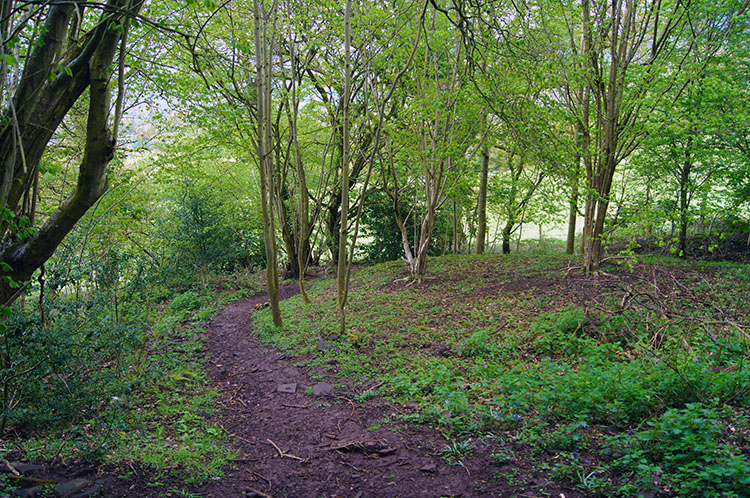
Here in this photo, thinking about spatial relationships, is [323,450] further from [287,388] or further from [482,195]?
[482,195]

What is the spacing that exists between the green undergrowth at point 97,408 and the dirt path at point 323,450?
28 centimetres

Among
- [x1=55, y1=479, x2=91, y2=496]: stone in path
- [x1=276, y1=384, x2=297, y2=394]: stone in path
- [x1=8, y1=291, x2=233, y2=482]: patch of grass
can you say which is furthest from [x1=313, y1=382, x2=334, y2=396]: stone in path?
[x1=55, y1=479, x2=91, y2=496]: stone in path

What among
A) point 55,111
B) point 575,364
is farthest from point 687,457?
point 55,111

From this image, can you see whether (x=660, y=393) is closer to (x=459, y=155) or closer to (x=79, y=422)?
(x=79, y=422)

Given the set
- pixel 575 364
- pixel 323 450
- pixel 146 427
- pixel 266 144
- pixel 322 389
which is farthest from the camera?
pixel 266 144

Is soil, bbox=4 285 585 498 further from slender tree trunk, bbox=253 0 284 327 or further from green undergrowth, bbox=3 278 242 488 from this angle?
slender tree trunk, bbox=253 0 284 327

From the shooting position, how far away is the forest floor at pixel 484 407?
2.78 metres

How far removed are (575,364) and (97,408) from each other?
15.1 ft

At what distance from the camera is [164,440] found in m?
3.67

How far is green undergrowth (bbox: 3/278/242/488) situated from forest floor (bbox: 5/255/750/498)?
0.48ft

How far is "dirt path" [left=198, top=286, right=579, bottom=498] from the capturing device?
3051mm

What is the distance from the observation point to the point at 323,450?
3.73 m

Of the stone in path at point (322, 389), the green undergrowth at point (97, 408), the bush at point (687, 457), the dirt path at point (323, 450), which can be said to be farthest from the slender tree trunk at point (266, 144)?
the bush at point (687, 457)

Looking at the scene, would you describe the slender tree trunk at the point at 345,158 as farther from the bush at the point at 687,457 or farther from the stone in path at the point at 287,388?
the bush at the point at 687,457
